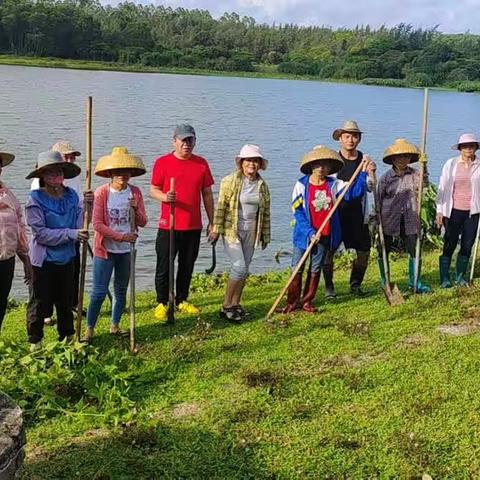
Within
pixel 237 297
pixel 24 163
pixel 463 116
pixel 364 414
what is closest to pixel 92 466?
pixel 364 414

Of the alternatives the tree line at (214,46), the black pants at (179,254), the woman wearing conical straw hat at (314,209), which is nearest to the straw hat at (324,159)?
the woman wearing conical straw hat at (314,209)

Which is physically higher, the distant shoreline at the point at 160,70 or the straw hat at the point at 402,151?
the distant shoreline at the point at 160,70

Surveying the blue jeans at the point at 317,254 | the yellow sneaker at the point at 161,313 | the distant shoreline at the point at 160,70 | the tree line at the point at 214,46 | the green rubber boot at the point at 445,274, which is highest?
the tree line at the point at 214,46

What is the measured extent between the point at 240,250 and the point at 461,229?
304 cm

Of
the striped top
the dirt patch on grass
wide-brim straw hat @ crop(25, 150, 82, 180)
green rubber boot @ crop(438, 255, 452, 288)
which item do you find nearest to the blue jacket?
the striped top

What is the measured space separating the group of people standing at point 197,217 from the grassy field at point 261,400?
56cm

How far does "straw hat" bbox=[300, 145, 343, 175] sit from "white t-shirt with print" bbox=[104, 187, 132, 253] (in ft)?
6.72

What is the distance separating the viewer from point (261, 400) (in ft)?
18.2

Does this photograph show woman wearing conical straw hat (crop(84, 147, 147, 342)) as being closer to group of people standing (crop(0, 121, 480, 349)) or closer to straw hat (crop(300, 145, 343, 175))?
group of people standing (crop(0, 121, 480, 349))

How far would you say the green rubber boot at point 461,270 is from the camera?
29.5 feet

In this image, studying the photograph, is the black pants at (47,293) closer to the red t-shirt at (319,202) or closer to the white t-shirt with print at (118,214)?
the white t-shirt with print at (118,214)

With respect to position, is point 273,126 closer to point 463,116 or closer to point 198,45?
point 463,116

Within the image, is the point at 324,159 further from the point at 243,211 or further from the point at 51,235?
the point at 51,235

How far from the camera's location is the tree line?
86.0 meters
